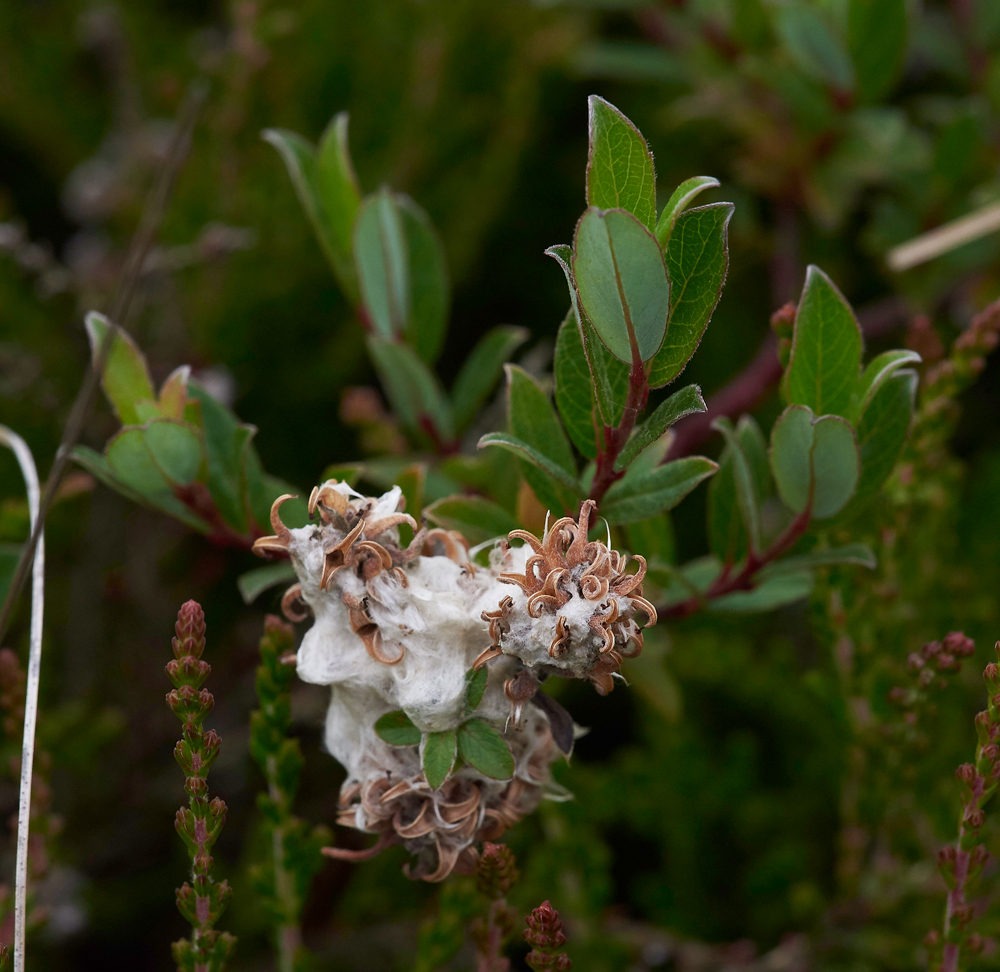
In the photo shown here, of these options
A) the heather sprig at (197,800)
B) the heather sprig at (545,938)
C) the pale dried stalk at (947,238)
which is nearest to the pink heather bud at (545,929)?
the heather sprig at (545,938)

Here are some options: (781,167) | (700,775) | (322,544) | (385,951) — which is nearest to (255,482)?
(322,544)

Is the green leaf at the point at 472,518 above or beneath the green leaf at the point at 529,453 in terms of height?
beneath

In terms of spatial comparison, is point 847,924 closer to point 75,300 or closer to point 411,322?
point 411,322

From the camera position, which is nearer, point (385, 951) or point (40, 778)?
point (40, 778)

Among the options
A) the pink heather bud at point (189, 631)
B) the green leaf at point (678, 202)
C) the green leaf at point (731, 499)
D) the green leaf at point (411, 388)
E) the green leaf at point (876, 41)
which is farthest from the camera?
the green leaf at point (876, 41)

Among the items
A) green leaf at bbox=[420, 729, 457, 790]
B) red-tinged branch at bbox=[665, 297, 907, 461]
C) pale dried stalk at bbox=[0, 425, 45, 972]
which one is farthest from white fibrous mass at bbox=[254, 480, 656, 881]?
red-tinged branch at bbox=[665, 297, 907, 461]

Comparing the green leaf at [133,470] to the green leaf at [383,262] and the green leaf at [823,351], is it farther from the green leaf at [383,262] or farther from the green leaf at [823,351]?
the green leaf at [823,351]
